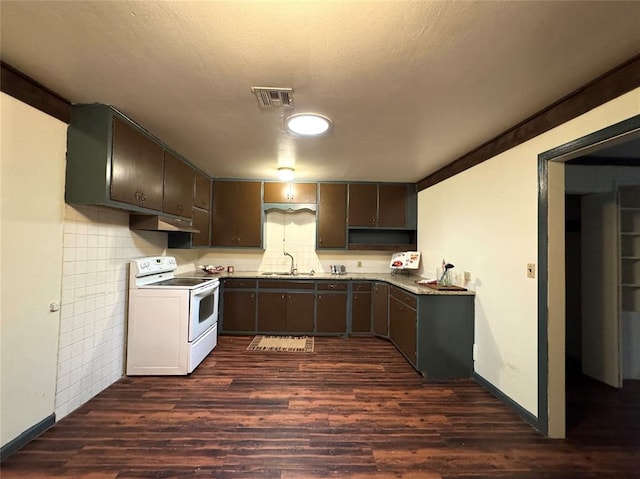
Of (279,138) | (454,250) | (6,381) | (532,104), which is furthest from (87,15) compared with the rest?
(454,250)

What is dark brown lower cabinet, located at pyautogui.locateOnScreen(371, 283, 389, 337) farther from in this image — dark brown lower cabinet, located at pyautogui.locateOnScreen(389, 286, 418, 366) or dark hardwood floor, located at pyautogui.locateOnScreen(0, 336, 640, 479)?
dark hardwood floor, located at pyautogui.locateOnScreen(0, 336, 640, 479)

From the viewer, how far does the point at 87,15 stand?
1.24 meters

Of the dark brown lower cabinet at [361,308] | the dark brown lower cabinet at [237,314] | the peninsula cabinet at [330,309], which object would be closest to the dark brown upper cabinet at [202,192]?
the dark brown lower cabinet at [237,314]

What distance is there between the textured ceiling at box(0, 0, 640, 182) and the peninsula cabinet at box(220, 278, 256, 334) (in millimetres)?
2336

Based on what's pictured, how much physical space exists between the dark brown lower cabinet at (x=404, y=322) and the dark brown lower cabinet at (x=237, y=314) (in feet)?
6.36

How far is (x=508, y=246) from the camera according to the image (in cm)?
237

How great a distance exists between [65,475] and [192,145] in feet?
8.67

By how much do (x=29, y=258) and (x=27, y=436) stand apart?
3.79 feet

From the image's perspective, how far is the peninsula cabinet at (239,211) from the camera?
4.41m

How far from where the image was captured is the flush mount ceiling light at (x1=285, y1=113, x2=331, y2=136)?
214cm

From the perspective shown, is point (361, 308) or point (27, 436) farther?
point (361, 308)

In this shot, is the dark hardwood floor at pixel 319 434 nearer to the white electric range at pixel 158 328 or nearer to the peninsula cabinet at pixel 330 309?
the white electric range at pixel 158 328

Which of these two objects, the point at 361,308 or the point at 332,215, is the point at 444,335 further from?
the point at 332,215

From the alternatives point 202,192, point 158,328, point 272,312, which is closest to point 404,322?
point 272,312
